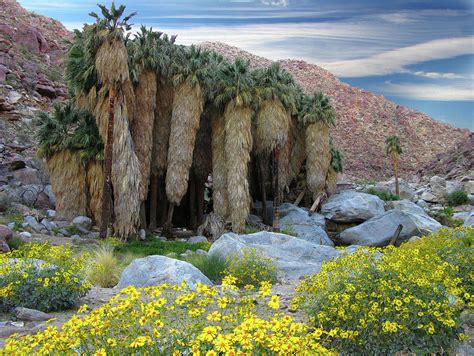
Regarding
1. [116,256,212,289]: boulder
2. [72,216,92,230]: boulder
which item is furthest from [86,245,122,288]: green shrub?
[72,216,92,230]: boulder

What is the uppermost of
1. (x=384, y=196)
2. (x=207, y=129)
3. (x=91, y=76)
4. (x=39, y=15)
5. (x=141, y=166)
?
(x=39, y=15)

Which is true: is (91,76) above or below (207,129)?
above

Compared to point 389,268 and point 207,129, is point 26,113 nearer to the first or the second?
point 207,129

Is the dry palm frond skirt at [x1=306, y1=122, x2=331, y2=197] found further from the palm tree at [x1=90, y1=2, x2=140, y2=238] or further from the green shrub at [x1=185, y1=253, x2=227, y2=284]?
the green shrub at [x1=185, y1=253, x2=227, y2=284]

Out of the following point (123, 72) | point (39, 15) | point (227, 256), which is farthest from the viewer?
point (39, 15)

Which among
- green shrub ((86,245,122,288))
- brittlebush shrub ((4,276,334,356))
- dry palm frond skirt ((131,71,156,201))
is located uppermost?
dry palm frond skirt ((131,71,156,201))

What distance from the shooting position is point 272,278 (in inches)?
454

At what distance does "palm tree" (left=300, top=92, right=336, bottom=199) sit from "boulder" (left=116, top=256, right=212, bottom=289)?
78.4ft

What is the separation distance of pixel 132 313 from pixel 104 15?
2064 centimetres

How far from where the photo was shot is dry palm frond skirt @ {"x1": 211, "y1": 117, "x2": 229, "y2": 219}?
27.5m

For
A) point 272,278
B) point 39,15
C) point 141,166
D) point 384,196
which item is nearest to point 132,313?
point 272,278

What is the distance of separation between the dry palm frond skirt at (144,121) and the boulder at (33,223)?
16.4ft

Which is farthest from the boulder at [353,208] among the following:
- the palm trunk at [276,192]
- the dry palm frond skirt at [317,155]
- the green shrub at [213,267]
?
the green shrub at [213,267]

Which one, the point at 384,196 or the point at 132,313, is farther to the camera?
the point at 384,196
